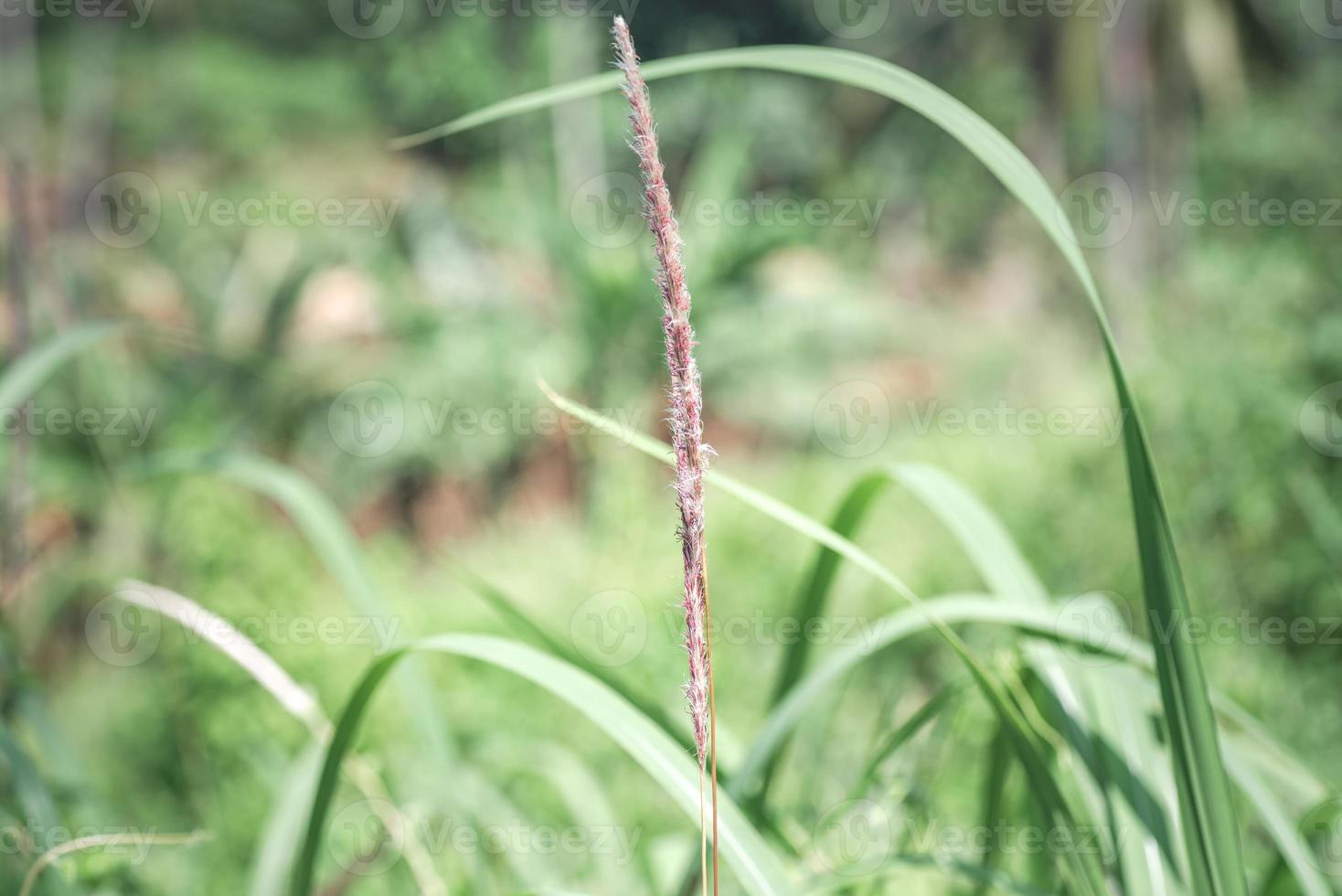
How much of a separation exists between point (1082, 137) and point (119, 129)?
8101mm

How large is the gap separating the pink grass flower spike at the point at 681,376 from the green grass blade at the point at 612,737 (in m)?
0.11

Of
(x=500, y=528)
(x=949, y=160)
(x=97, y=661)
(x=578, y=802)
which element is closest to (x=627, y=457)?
(x=500, y=528)

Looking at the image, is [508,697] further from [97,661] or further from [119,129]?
[119,129]
